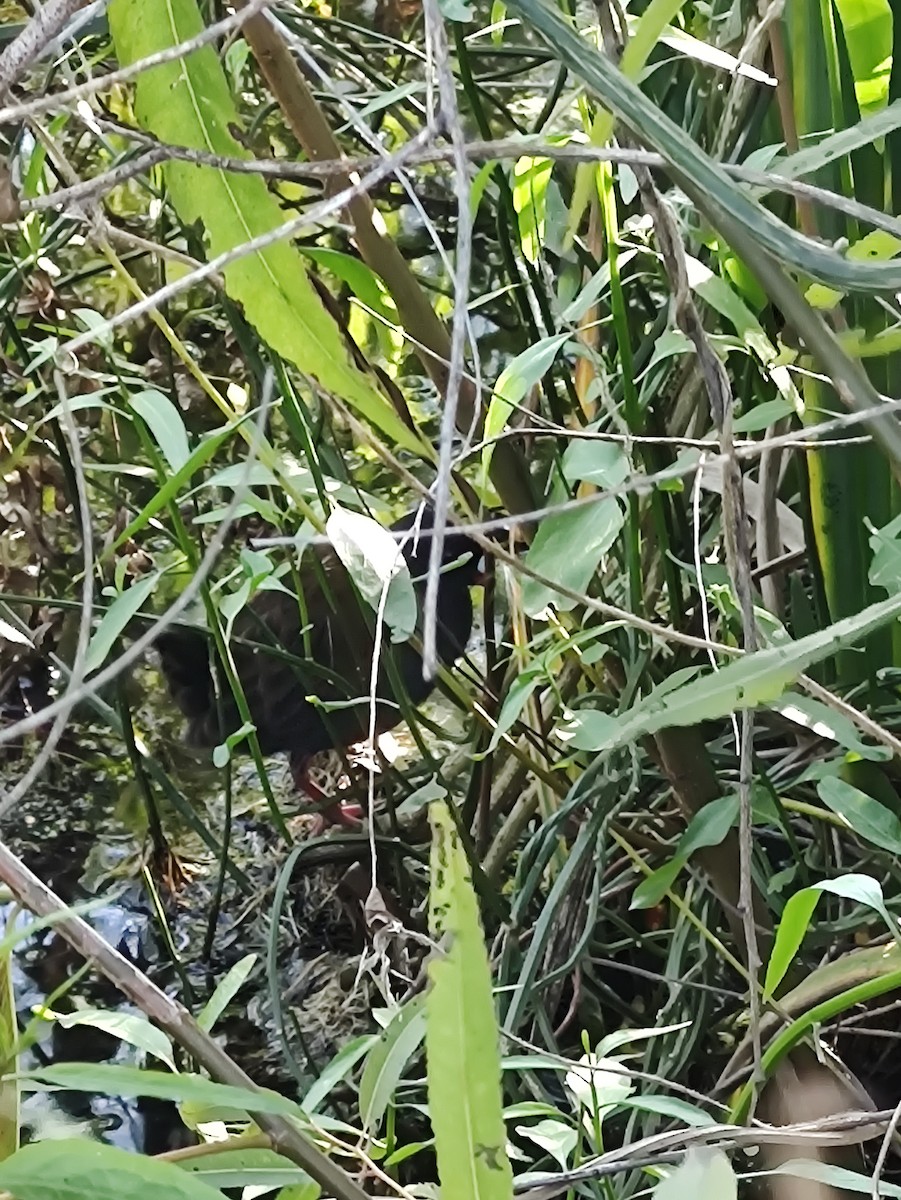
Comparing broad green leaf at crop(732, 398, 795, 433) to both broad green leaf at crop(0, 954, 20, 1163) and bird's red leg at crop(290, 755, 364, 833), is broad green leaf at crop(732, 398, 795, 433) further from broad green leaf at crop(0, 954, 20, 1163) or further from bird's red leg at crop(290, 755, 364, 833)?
bird's red leg at crop(290, 755, 364, 833)

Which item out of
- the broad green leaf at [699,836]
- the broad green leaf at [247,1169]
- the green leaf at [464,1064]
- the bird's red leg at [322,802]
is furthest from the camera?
the bird's red leg at [322,802]

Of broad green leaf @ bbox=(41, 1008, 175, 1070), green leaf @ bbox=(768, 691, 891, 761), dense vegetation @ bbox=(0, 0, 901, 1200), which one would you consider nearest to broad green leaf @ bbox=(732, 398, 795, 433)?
dense vegetation @ bbox=(0, 0, 901, 1200)

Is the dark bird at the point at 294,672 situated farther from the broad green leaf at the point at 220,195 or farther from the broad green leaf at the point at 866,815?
the broad green leaf at the point at 220,195

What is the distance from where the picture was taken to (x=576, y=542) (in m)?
0.46

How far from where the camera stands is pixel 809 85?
1.98 feet

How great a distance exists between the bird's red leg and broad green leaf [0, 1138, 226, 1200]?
655mm

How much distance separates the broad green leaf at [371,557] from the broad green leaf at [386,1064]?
149 mm

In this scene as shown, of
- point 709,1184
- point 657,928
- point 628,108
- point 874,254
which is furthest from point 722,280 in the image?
point 657,928

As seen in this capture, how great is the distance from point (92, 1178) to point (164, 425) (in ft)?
1.17

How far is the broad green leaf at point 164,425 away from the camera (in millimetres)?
518

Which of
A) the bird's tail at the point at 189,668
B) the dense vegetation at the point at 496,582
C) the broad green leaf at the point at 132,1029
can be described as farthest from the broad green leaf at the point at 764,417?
the bird's tail at the point at 189,668

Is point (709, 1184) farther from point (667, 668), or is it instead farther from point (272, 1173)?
point (667, 668)

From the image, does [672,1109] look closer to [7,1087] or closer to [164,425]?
[7,1087]

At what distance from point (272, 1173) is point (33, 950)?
1.73 feet
